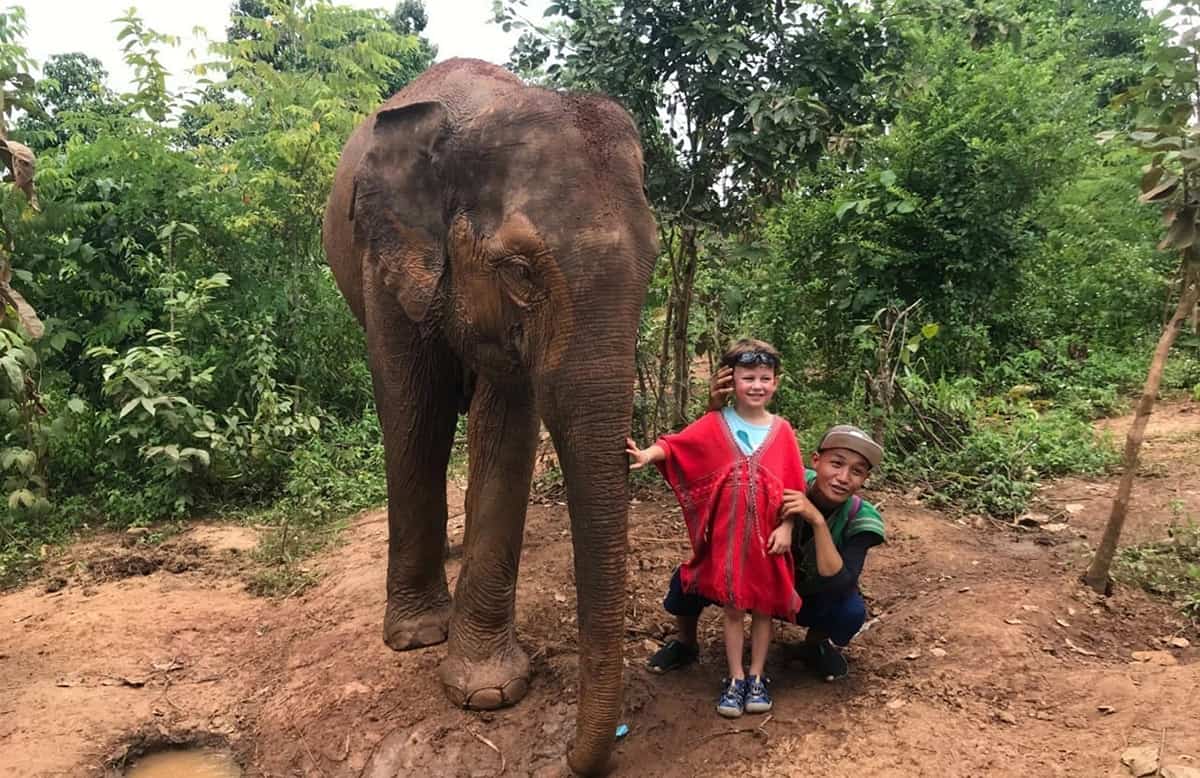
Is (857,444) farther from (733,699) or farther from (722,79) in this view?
(722,79)

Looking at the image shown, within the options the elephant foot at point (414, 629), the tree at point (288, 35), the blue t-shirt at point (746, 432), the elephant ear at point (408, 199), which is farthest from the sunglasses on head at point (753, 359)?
the tree at point (288, 35)

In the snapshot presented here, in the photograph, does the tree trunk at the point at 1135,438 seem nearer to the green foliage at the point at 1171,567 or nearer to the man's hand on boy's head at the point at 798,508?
the green foliage at the point at 1171,567

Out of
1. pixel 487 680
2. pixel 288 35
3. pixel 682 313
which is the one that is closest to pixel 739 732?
pixel 487 680

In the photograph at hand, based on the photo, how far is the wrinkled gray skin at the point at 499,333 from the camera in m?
2.72

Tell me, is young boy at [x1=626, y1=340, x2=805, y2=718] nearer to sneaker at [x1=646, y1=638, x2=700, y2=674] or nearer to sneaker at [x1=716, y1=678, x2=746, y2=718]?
sneaker at [x1=716, y1=678, x2=746, y2=718]

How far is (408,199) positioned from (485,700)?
6.89ft

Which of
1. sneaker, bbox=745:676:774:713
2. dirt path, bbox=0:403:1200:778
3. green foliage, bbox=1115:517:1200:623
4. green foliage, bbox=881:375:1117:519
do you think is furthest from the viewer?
green foliage, bbox=881:375:1117:519

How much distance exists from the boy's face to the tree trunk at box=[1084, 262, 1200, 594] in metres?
1.83

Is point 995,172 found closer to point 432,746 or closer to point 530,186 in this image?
point 530,186

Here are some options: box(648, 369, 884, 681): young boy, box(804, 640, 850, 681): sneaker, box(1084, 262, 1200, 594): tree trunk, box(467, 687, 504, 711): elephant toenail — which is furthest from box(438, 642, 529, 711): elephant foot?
box(1084, 262, 1200, 594): tree trunk

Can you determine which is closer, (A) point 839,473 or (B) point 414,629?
(A) point 839,473

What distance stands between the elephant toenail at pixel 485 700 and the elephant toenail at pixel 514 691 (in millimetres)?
41

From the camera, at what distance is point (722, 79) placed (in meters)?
5.14

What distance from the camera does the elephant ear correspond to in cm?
319
